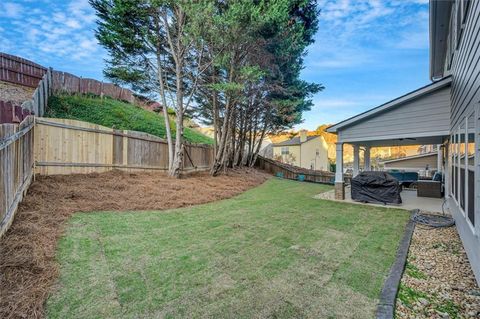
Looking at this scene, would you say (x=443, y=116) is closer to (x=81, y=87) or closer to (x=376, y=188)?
(x=376, y=188)

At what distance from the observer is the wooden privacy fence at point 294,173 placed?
1683 cm

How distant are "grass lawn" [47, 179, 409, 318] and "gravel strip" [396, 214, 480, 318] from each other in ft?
0.94

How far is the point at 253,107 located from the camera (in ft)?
47.1

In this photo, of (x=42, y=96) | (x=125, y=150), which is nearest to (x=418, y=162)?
(x=125, y=150)

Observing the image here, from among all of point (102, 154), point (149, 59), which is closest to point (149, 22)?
point (149, 59)

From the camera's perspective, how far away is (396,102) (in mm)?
7602

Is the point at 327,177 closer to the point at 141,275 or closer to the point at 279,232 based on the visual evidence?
the point at 279,232

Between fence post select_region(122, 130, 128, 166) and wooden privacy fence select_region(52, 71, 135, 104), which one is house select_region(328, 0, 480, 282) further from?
wooden privacy fence select_region(52, 71, 135, 104)

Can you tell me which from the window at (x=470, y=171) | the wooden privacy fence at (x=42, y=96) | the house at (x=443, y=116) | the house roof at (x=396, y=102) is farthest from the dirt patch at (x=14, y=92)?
the window at (x=470, y=171)

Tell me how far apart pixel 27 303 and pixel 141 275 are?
3.37 ft

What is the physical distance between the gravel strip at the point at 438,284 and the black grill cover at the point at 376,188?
12.0 feet

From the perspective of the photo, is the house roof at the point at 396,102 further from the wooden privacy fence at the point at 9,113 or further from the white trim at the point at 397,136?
the wooden privacy fence at the point at 9,113

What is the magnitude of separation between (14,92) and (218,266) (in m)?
13.6

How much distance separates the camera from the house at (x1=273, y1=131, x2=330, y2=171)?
29547 millimetres
